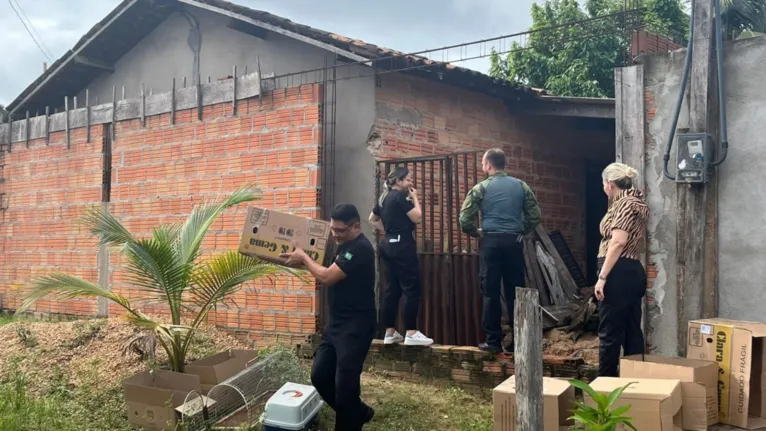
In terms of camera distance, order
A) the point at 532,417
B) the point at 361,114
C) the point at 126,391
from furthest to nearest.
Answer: the point at 361,114 < the point at 126,391 < the point at 532,417

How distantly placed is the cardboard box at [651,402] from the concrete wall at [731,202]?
148cm

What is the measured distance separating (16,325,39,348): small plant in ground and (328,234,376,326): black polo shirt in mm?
4796

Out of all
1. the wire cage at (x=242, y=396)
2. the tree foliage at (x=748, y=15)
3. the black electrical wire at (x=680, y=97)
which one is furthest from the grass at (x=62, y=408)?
the tree foliage at (x=748, y=15)

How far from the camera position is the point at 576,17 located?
19000mm

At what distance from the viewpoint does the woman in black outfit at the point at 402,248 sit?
648 centimetres

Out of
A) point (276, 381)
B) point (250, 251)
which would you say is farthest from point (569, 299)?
point (250, 251)

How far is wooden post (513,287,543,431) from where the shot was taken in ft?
11.7

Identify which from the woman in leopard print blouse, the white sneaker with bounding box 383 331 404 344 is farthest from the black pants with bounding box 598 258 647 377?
the white sneaker with bounding box 383 331 404 344

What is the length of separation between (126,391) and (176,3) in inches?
247

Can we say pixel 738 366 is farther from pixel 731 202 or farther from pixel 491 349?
pixel 491 349

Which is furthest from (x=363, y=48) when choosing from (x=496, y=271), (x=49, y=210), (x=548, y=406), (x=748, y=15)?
(x=748, y=15)

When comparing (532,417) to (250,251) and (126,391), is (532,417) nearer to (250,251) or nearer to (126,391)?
(250,251)

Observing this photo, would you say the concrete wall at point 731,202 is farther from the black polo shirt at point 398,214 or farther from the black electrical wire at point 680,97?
the black polo shirt at point 398,214

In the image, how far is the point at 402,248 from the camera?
21.3 feet
